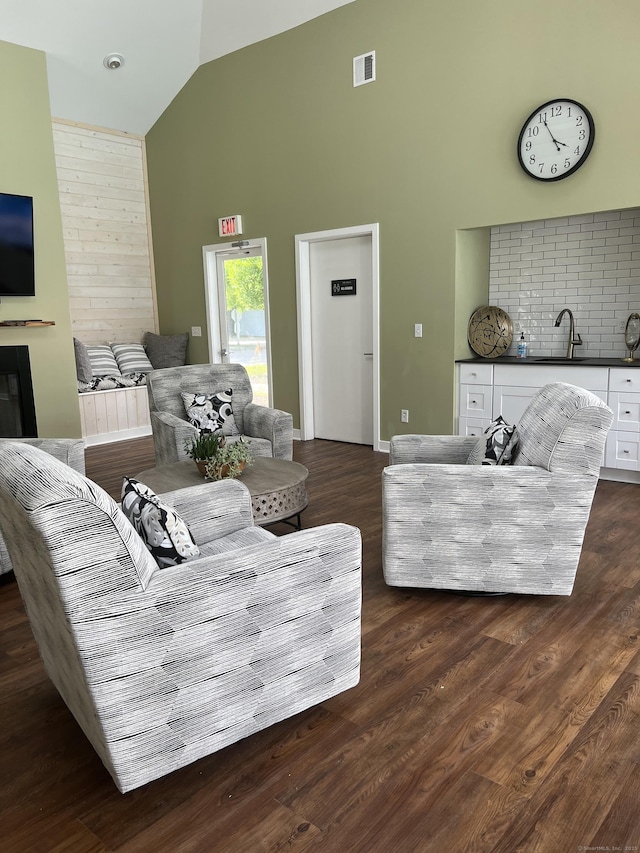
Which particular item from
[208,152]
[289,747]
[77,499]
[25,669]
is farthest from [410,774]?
[208,152]

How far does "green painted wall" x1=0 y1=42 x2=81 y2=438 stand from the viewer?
5.19m

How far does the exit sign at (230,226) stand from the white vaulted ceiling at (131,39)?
62.8 inches

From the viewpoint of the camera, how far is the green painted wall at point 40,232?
17.0 ft

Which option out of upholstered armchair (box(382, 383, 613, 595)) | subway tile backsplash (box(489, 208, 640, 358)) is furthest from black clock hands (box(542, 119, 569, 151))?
upholstered armchair (box(382, 383, 613, 595))

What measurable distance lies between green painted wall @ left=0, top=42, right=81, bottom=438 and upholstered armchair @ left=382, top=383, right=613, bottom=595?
387cm

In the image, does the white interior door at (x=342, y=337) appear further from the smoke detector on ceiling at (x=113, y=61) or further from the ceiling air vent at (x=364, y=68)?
the smoke detector on ceiling at (x=113, y=61)

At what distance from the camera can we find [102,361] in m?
6.99

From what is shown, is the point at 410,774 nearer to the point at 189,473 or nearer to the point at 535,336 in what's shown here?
the point at 189,473

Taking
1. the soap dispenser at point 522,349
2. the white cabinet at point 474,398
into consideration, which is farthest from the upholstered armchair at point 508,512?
the soap dispenser at point 522,349

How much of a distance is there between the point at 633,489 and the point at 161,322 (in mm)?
5620

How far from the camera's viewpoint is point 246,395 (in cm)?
487

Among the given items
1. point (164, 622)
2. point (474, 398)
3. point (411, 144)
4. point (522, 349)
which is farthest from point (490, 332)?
point (164, 622)

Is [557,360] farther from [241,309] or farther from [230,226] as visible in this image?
[230,226]

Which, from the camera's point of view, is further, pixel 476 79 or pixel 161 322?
pixel 161 322
